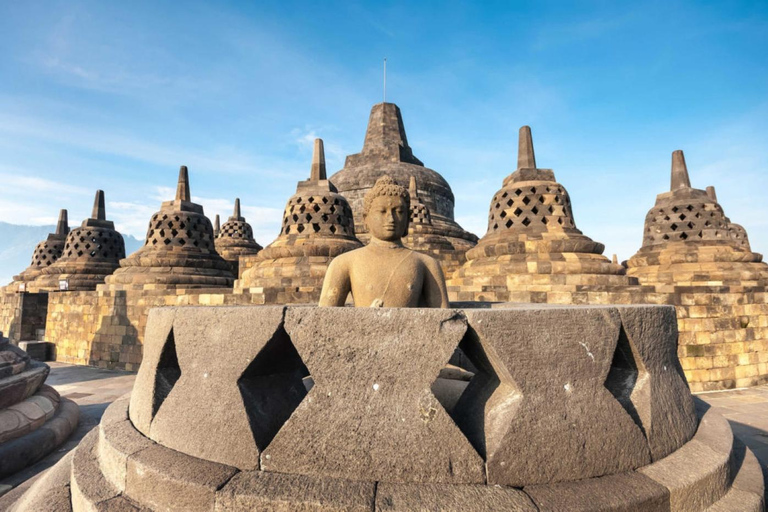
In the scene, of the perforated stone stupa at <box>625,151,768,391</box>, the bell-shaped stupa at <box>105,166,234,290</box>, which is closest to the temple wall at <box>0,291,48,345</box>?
the bell-shaped stupa at <box>105,166,234,290</box>

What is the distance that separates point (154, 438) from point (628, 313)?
7.41 ft

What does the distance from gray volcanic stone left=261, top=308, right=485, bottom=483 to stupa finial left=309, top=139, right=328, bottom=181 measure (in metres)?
9.08

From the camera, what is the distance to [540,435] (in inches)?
57.7

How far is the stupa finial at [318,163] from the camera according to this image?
10217 mm

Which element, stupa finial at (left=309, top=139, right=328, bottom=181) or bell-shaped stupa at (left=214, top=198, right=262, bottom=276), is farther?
bell-shaped stupa at (left=214, top=198, right=262, bottom=276)

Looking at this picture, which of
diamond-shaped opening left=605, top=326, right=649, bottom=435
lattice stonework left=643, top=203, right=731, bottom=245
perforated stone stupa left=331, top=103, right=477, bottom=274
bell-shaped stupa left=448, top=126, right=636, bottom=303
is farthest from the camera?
perforated stone stupa left=331, top=103, right=477, bottom=274

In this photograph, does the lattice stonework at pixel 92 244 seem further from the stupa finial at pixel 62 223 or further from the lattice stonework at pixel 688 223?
the lattice stonework at pixel 688 223

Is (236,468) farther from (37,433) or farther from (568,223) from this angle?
(568,223)

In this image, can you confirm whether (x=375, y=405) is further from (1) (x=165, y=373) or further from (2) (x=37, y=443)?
(2) (x=37, y=443)

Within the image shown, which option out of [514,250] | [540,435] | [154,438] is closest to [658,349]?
[540,435]

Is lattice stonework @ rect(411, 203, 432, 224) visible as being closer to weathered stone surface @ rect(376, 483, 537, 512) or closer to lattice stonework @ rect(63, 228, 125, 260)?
lattice stonework @ rect(63, 228, 125, 260)

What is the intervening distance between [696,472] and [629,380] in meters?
0.40

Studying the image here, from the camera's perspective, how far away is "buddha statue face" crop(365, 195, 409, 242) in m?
2.49

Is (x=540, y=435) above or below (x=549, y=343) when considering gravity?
below
